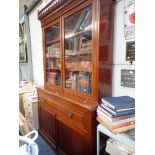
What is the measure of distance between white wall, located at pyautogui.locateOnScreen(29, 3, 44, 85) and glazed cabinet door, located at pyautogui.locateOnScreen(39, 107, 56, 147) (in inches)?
40.2

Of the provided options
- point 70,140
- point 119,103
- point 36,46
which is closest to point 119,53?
point 119,103

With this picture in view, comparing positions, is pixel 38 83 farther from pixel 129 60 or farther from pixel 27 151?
pixel 27 151

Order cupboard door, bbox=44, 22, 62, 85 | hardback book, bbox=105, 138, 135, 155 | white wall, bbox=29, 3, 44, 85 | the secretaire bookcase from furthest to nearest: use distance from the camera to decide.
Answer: white wall, bbox=29, 3, 44, 85, cupboard door, bbox=44, 22, 62, 85, the secretaire bookcase, hardback book, bbox=105, 138, 135, 155

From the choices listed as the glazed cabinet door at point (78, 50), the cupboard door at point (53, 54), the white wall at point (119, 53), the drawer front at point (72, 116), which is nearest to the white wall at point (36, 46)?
the cupboard door at point (53, 54)

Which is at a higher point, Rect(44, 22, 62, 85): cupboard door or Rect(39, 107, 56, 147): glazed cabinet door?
Rect(44, 22, 62, 85): cupboard door

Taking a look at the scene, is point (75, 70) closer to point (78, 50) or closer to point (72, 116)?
point (78, 50)

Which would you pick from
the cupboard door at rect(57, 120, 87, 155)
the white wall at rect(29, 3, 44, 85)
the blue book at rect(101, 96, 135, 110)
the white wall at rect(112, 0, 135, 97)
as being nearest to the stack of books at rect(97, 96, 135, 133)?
the blue book at rect(101, 96, 135, 110)

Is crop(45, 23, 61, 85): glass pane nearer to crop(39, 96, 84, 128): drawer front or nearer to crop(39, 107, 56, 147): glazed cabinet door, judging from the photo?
crop(39, 96, 84, 128): drawer front

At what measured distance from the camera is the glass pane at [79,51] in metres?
1.64

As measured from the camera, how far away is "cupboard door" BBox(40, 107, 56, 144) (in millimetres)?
2179

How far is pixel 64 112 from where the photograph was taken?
186 cm

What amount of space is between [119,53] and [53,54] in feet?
3.60
